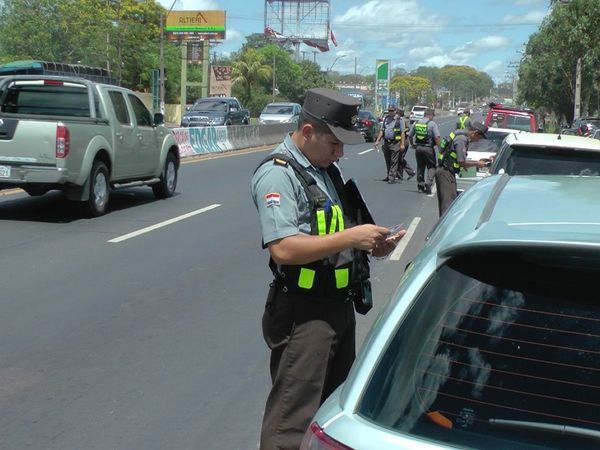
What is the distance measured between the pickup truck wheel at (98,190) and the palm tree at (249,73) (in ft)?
229

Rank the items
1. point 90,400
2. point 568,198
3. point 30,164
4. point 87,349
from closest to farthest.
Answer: point 568,198, point 90,400, point 87,349, point 30,164

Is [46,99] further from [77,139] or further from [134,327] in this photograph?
[134,327]

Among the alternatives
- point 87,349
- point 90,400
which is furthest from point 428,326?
point 87,349

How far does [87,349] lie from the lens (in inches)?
256

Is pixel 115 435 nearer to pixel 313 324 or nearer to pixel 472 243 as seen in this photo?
pixel 313 324

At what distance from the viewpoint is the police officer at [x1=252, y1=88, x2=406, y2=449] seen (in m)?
3.50

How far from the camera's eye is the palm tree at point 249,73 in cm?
8256

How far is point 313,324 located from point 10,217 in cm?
1028

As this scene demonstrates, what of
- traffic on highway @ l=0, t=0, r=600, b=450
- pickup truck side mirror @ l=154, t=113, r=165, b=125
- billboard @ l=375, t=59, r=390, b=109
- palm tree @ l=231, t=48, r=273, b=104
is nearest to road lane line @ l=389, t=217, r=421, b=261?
traffic on highway @ l=0, t=0, r=600, b=450

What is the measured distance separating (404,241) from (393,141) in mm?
8800

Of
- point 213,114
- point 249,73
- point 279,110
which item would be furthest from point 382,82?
point 213,114

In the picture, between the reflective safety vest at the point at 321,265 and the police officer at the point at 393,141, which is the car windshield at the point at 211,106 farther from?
the reflective safety vest at the point at 321,265

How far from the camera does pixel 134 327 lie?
23.5 ft

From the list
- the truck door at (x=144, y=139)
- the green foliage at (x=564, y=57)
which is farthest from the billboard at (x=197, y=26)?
the truck door at (x=144, y=139)
